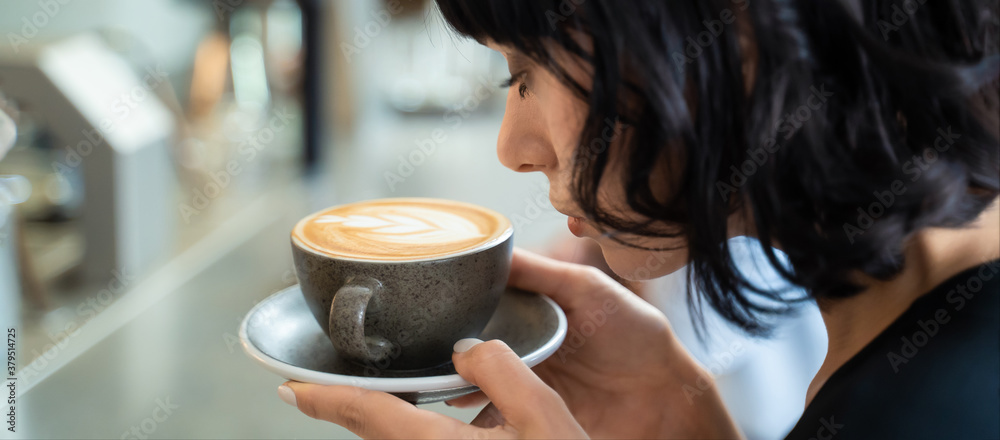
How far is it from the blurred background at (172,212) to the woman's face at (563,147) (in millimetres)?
97

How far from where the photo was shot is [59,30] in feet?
2.13

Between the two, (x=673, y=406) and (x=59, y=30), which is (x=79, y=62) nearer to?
(x=59, y=30)

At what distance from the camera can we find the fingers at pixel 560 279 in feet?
2.11

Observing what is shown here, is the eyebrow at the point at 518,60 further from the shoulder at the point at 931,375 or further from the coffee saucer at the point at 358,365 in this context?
the shoulder at the point at 931,375

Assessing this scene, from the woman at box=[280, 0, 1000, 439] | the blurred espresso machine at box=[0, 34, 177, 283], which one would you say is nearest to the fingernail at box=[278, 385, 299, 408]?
the woman at box=[280, 0, 1000, 439]

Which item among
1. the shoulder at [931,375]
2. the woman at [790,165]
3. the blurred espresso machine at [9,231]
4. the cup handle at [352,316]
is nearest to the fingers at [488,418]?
the woman at [790,165]

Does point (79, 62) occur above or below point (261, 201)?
above

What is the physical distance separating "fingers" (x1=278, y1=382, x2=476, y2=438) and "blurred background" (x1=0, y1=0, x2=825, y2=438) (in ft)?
0.76

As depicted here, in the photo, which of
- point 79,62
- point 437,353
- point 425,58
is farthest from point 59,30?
point 425,58

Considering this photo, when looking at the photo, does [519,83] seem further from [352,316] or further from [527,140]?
[352,316]

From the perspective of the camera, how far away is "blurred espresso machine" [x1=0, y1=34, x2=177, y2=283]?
60 centimetres

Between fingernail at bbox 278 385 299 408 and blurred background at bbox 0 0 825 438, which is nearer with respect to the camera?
fingernail at bbox 278 385 299 408

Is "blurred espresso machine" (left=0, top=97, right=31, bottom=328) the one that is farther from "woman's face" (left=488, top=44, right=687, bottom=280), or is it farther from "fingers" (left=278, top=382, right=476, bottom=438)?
"woman's face" (left=488, top=44, right=687, bottom=280)

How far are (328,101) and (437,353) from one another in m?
1.26
